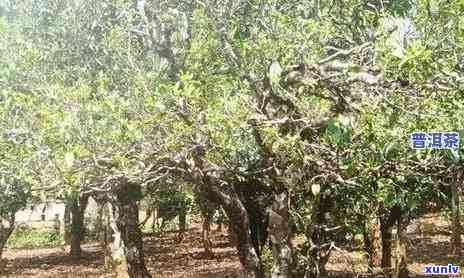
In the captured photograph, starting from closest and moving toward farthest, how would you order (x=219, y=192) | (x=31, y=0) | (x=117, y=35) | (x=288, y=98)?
(x=288, y=98) → (x=117, y=35) → (x=219, y=192) → (x=31, y=0)

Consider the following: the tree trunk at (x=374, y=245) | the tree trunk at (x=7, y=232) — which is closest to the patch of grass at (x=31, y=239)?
the tree trunk at (x=7, y=232)

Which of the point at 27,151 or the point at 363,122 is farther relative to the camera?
the point at 27,151

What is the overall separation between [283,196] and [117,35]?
4272 millimetres

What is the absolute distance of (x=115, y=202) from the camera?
17875 millimetres

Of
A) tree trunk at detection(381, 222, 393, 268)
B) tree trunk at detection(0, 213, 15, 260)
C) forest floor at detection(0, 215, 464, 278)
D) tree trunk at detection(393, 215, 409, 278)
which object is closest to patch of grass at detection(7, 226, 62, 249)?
forest floor at detection(0, 215, 464, 278)

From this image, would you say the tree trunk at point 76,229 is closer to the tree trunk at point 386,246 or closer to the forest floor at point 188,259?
the forest floor at point 188,259

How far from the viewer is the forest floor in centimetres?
2431

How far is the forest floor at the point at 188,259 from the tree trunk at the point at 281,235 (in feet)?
29.3

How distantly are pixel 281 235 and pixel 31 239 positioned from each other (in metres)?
37.5

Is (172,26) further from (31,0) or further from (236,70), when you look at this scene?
(31,0)

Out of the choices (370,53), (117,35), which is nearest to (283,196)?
(370,53)

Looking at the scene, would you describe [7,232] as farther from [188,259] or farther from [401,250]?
[401,250]

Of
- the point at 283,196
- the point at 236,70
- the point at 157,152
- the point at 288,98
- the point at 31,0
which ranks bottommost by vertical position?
the point at 283,196

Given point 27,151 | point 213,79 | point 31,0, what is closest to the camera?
point 27,151
